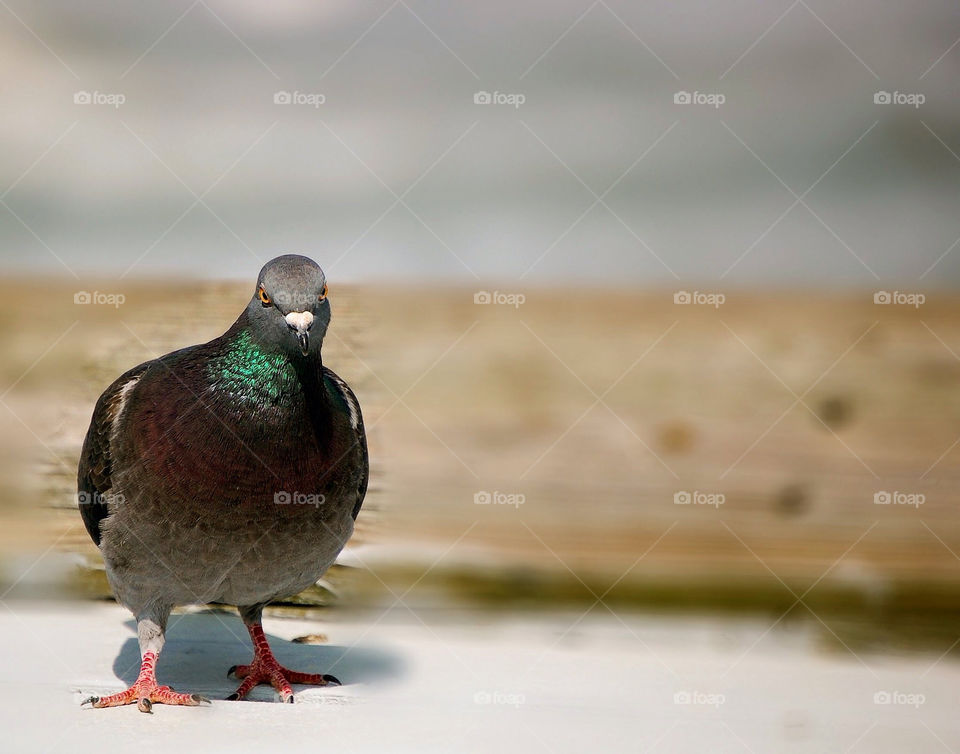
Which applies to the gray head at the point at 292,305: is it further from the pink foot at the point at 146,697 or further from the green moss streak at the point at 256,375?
the pink foot at the point at 146,697

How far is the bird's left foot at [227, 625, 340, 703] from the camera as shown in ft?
11.2

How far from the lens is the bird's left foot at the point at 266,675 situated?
342cm

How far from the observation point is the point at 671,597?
452 centimetres

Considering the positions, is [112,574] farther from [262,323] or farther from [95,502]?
[262,323]

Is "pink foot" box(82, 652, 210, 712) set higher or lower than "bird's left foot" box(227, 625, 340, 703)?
lower

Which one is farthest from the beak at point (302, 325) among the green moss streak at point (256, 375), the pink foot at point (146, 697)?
the pink foot at point (146, 697)

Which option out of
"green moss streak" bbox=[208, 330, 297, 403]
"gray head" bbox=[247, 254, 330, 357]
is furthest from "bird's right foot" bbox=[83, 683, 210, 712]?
"gray head" bbox=[247, 254, 330, 357]

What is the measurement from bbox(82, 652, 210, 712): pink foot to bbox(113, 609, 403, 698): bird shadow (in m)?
0.28

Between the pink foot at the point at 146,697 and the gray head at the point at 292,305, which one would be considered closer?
the gray head at the point at 292,305

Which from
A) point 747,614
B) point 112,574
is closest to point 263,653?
point 112,574

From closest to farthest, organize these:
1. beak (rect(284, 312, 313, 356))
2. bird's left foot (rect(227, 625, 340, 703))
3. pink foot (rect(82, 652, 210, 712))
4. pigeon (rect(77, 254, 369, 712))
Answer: beak (rect(284, 312, 313, 356))
pigeon (rect(77, 254, 369, 712))
pink foot (rect(82, 652, 210, 712))
bird's left foot (rect(227, 625, 340, 703))

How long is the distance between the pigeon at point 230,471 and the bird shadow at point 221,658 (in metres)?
0.37

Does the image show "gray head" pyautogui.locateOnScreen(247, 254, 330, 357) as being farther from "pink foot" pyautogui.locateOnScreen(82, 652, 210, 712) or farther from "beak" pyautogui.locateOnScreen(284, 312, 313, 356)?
"pink foot" pyautogui.locateOnScreen(82, 652, 210, 712)

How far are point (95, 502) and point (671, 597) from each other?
2547 mm
